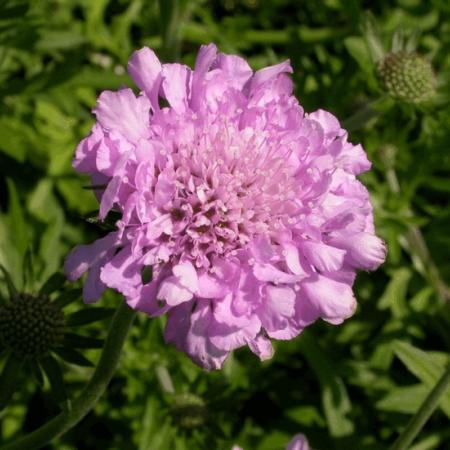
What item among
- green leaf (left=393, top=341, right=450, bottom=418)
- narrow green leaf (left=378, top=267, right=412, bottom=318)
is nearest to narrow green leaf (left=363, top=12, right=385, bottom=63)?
narrow green leaf (left=378, top=267, right=412, bottom=318)

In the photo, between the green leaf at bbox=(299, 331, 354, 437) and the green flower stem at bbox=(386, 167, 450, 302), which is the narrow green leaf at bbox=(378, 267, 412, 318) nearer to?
the green flower stem at bbox=(386, 167, 450, 302)

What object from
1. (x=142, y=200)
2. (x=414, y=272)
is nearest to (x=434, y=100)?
(x=414, y=272)

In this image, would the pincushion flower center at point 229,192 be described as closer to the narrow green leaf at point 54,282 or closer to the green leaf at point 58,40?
the narrow green leaf at point 54,282

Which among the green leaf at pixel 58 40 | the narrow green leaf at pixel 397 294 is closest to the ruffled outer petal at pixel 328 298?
the narrow green leaf at pixel 397 294

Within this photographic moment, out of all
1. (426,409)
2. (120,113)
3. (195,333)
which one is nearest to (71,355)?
(195,333)

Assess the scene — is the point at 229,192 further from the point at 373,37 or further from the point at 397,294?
the point at 397,294

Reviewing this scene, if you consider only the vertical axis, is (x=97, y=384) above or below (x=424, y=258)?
above
